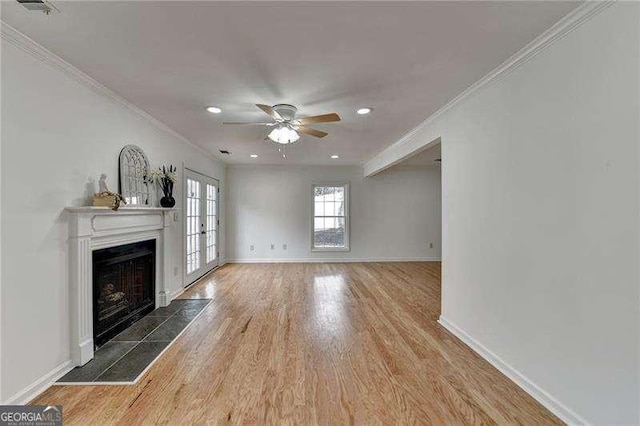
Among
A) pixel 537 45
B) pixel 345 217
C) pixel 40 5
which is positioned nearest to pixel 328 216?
pixel 345 217

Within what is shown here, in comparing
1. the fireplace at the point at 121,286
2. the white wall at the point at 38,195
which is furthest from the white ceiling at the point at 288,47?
the fireplace at the point at 121,286

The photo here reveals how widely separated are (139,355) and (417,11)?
335 centimetres

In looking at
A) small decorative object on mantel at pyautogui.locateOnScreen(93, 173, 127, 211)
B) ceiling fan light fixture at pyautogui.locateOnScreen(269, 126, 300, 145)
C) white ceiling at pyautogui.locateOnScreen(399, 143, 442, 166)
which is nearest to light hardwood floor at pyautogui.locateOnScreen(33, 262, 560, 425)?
small decorative object on mantel at pyautogui.locateOnScreen(93, 173, 127, 211)

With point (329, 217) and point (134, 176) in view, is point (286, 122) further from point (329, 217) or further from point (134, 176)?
point (329, 217)

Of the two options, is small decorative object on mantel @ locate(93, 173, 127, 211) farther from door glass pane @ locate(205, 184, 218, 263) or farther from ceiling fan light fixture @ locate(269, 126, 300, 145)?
door glass pane @ locate(205, 184, 218, 263)

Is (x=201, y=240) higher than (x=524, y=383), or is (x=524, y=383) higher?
(x=201, y=240)

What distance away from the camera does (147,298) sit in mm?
3596

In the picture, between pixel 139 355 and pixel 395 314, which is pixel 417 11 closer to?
pixel 395 314

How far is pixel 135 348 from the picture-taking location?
2.68m

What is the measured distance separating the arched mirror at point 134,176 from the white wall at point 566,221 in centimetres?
354

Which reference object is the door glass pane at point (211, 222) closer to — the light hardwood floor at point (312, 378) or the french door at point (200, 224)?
the french door at point (200, 224)

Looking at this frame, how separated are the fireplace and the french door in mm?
1177

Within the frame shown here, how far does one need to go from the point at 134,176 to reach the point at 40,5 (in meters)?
1.91

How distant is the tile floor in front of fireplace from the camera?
2.23 m
